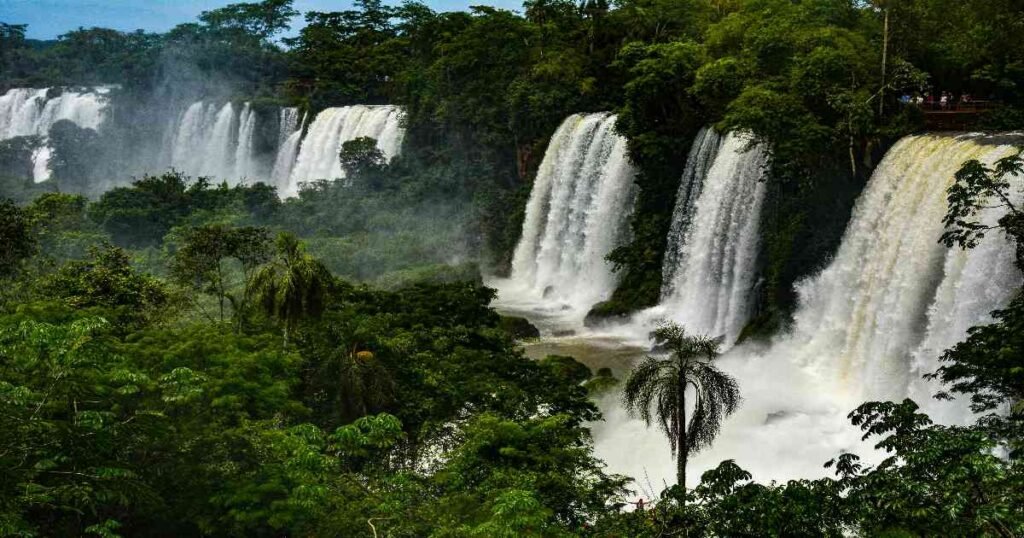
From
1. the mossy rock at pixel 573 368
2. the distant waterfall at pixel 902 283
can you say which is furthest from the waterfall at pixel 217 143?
the distant waterfall at pixel 902 283

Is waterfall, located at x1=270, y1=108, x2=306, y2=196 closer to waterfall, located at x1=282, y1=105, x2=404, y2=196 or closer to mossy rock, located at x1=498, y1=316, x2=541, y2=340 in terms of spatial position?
waterfall, located at x1=282, y1=105, x2=404, y2=196

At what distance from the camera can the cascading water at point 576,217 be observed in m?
33.3

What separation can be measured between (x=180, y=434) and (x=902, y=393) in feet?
46.6

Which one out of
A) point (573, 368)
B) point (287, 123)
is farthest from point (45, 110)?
point (573, 368)

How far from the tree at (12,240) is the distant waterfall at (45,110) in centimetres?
4883

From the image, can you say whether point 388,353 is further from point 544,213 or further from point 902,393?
point 544,213

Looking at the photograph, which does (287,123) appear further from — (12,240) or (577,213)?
(12,240)

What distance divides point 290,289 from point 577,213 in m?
18.6

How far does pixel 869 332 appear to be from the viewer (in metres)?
20.8

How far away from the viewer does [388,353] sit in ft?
58.2

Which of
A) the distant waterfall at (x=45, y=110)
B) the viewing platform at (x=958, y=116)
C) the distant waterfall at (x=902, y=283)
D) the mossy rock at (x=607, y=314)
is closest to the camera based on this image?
the distant waterfall at (x=902, y=283)

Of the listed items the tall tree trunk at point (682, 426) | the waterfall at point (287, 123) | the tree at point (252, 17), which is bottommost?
the tall tree trunk at point (682, 426)

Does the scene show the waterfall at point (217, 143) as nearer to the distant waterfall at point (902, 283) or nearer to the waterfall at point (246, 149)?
the waterfall at point (246, 149)

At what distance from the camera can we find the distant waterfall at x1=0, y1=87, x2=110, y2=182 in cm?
A: 6975
